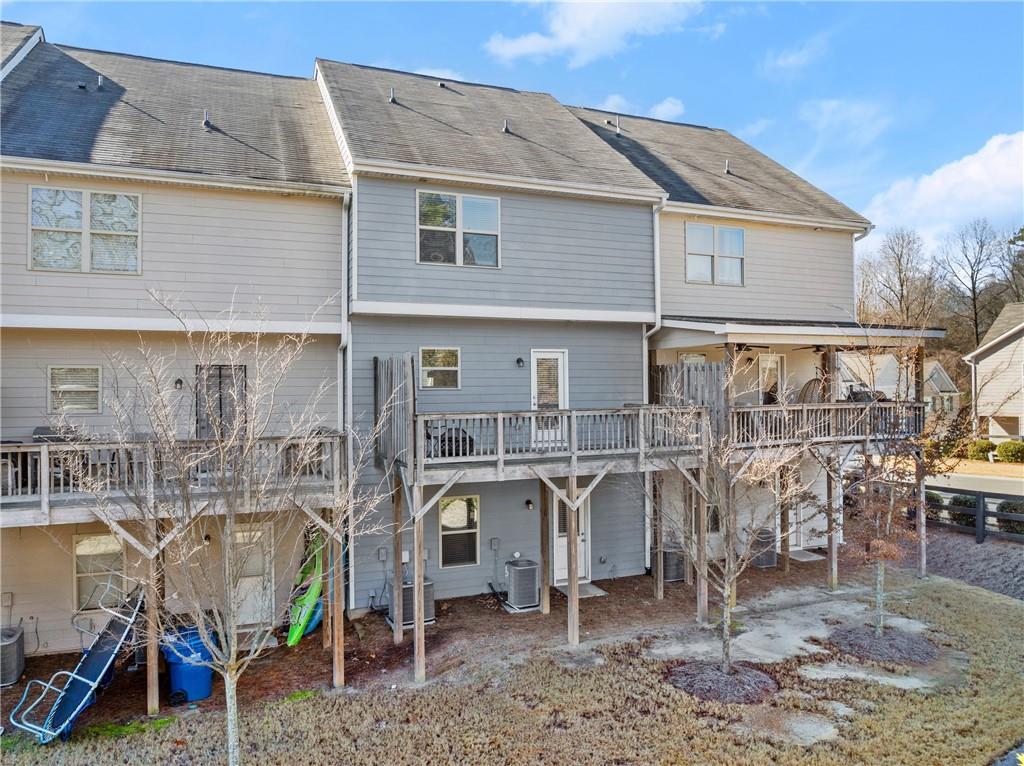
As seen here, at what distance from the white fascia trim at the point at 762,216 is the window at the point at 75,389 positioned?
10.7 metres

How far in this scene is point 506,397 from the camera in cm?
1141

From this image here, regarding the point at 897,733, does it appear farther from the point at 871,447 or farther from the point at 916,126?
the point at 916,126

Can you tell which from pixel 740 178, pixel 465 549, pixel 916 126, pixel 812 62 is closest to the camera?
pixel 465 549

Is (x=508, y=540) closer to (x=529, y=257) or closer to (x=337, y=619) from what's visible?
(x=337, y=619)

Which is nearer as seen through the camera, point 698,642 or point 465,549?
point 698,642

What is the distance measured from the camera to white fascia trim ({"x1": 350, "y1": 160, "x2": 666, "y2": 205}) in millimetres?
10125

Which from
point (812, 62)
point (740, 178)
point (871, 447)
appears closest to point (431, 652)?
point (871, 447)

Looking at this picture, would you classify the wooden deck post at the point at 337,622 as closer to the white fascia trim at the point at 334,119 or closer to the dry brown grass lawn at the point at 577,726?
Answer: the dry brown grass lawn at the point at 577,726

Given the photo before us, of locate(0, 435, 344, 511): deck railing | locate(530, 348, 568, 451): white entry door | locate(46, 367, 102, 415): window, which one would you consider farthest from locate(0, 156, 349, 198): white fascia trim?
locate(530, 348, 568, 451): white entry door

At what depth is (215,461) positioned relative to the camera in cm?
710

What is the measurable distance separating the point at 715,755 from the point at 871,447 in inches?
319

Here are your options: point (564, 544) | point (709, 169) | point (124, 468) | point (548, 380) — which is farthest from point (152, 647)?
point (709, 169)

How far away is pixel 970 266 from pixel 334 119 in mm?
44557

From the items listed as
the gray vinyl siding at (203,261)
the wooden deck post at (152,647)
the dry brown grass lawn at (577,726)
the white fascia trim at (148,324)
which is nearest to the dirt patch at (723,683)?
the dry brown grass lawn at (577,726)
